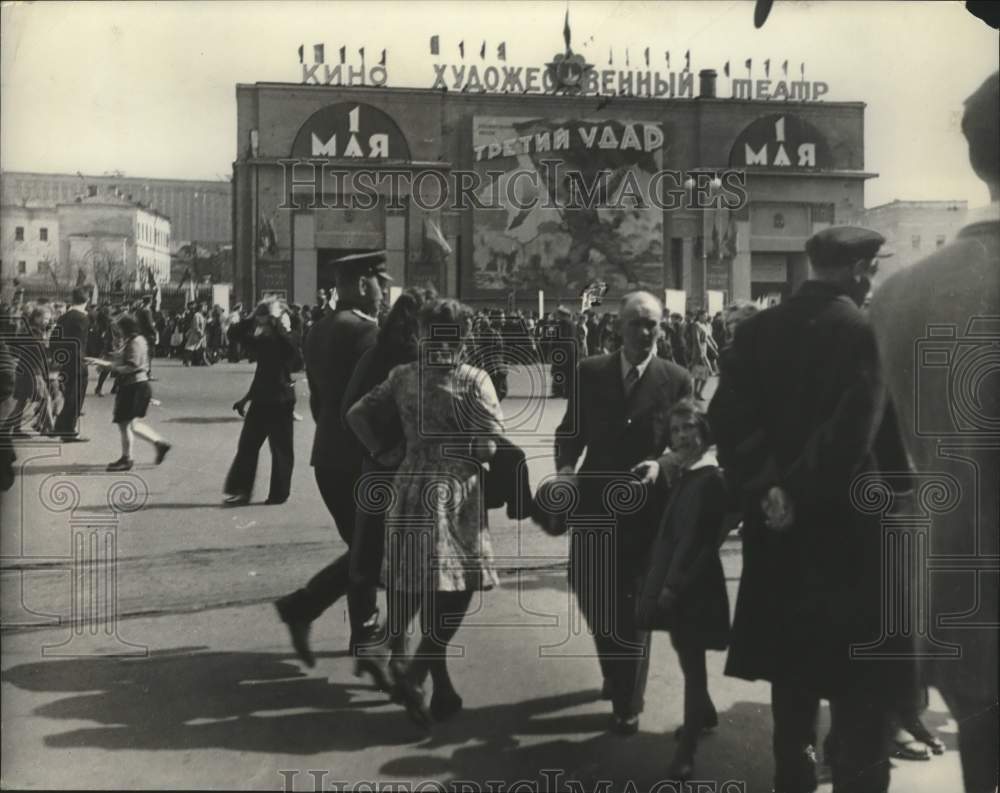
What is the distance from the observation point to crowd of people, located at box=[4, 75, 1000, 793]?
3.40 meters

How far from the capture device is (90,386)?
3.57 meters

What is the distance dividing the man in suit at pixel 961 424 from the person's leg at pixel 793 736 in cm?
53

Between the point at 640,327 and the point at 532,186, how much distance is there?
0.85 m

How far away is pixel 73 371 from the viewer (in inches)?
141

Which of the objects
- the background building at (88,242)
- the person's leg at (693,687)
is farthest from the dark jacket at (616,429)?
the background building at (88,242)

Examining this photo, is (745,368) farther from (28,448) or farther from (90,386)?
(28,448)

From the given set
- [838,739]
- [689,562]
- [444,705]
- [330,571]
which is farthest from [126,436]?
[838,739]

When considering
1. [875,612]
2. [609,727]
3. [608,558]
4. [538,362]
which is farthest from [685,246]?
[609,727]

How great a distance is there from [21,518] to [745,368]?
278 cm

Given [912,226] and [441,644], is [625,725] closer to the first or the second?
[441,644]

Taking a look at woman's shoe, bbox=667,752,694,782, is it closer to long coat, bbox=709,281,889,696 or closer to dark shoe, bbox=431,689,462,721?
long coat, bbox=709,281,889,696

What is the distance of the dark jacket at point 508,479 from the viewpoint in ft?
11.3

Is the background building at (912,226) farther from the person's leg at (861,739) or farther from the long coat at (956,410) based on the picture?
the person's leg at (861,739)

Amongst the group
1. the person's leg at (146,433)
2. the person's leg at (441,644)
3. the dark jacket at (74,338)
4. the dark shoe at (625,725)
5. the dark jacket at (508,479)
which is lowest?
the dark shoe at (625,725)
